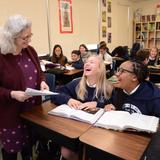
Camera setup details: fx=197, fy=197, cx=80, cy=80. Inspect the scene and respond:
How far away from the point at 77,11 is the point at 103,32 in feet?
5.26

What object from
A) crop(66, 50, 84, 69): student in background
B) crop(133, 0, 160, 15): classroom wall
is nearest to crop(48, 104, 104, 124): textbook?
crop(66, 50, 84, 69): student in background

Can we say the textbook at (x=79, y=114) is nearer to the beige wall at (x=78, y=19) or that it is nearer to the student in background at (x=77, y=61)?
the student in background at (x=77, y=61)

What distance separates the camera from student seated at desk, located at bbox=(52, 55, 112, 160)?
1739mm

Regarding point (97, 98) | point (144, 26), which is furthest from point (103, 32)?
point (97, 98)

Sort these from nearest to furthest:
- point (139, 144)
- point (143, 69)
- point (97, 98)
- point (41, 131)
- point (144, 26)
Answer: point (139, 144) < point (41, 131) < point (143, 69) < point (97, 98) < point (144, 26)

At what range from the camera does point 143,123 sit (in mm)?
1234

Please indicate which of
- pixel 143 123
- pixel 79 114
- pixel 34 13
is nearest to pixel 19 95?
pixel 79 114

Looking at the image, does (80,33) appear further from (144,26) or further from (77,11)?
(144,26)

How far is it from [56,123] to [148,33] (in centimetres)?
809

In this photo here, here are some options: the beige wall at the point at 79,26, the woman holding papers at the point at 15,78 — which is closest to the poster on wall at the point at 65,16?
the beige wall at the point at 79,26

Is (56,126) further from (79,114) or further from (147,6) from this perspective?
(147,6)

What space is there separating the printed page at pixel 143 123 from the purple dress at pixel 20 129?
33.0 inches

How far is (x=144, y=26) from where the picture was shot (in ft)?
28.0

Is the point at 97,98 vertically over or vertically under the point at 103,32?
under
